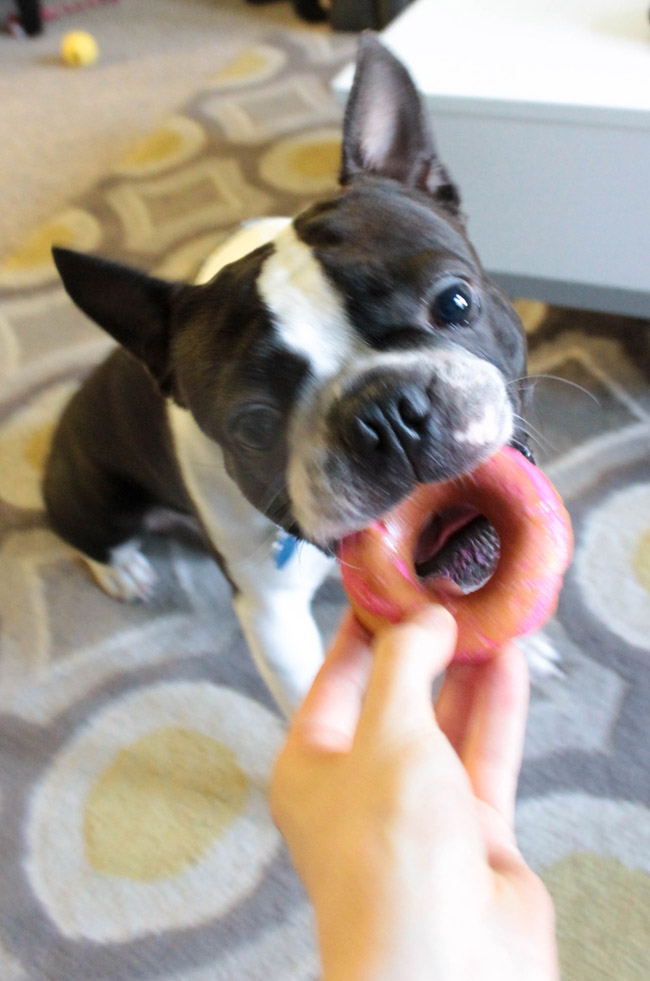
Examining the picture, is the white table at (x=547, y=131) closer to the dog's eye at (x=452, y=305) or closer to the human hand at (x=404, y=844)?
the dog's eye at (x=452, y=305)

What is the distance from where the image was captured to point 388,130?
1.26 m

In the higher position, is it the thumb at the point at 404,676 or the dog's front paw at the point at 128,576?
the thumb at the point at 404,676

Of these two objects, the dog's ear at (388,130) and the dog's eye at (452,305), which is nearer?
the dog's eye at (452,305)

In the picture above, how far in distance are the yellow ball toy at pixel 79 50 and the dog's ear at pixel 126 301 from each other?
368 centimetres

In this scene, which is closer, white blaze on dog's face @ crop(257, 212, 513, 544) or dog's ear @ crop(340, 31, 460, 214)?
white blaze on dog's face @ crop(257, 212, 513, 544)

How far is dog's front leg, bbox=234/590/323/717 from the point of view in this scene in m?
1.41

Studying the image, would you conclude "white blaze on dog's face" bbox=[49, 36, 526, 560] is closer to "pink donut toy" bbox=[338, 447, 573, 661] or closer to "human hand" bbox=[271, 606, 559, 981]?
"pink donut toy" bbox=[338, 447, 573, 661]

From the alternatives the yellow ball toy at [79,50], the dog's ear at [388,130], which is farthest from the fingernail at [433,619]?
the yellow ball toy at [79,50]

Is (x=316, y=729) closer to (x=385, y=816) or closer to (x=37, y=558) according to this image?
(x=385, y=816)

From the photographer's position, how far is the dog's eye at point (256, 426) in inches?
40.6

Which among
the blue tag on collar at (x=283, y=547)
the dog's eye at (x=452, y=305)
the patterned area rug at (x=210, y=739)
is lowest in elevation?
the patterned area rug at (x=210, y=739)

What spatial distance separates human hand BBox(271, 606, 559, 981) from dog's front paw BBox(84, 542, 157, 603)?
3.87 feet

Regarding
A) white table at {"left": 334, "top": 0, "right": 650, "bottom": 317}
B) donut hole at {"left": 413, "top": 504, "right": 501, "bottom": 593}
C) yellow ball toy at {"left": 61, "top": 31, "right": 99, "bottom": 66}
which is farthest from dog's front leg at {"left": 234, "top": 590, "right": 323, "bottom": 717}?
yellow ball toy at {"left": 61, "top": 31, "right": 99, "bottom": 66}

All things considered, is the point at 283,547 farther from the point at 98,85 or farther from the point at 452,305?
the point at 98,85
